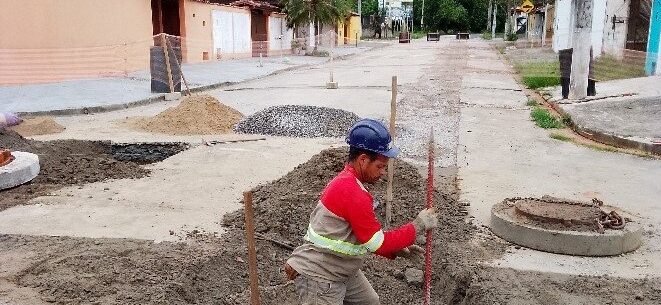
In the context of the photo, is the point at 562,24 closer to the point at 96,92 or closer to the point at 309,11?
the point at 309,11

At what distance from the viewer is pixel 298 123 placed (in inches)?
436

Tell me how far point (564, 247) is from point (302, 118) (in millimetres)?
6966

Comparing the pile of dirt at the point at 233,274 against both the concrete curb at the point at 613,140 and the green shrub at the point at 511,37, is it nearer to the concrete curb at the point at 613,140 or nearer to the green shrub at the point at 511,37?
the concrete curb at the point at 613,140

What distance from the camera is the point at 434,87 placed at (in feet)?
61.2

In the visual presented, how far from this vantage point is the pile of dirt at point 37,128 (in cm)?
1064

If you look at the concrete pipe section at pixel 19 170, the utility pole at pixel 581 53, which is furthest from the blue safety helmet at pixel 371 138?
the utility pole at pixel 581 53

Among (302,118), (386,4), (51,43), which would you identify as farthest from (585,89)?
(386,4)

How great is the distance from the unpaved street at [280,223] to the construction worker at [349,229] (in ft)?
4.33

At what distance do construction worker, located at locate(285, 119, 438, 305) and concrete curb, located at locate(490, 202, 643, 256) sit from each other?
229 cm

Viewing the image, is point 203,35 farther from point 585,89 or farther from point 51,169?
point 51,169

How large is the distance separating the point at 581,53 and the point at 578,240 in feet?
36.3

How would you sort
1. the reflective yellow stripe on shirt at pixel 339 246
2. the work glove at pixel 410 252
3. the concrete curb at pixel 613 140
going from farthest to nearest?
the concrete curb at pixel 613 140
the work glove at pixel 410 252
the reflective yellow stripe on shirt at pixel 339 246

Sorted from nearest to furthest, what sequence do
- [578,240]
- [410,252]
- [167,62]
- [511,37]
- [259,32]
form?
1. [410,252]
2. [578,240]
3. [167,62]
4. [259,32]
5. [511,37]

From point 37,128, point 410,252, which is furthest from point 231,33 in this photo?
point 410,252
